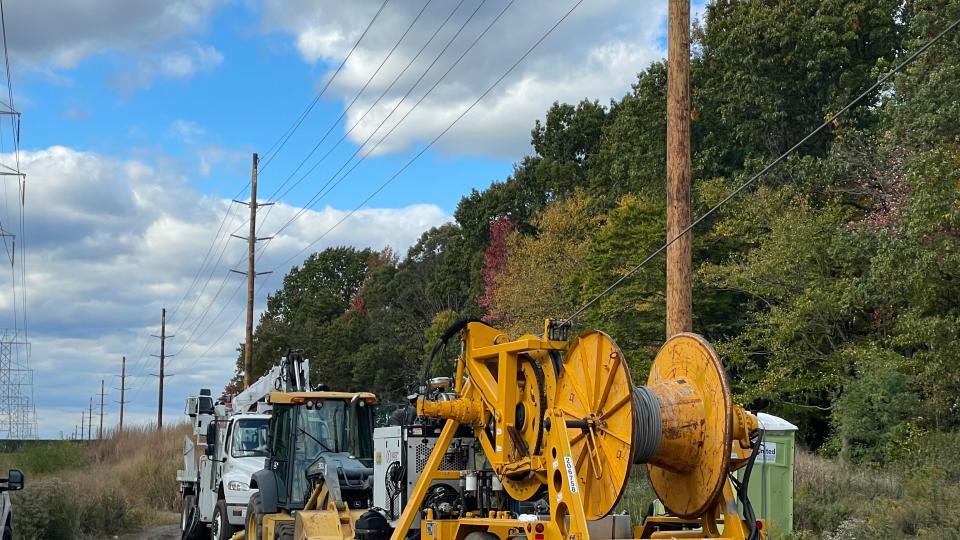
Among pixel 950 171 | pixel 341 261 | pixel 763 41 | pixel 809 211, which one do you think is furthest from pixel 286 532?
pixel 341 261

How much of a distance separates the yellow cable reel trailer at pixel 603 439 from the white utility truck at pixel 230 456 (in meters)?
8.91

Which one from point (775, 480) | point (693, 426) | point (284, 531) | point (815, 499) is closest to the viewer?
point (693, 426)

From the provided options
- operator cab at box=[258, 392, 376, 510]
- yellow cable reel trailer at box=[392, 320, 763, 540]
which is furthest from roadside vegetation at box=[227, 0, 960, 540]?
yellow cable reel trailer at box=[392, 320, 763, 540]

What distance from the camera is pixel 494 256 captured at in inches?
2351

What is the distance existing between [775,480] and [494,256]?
44.5 meters

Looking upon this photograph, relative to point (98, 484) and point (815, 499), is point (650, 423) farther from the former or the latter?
point (98, 484)

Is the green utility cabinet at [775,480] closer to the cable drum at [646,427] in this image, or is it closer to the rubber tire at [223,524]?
the cable drum at [646,427]

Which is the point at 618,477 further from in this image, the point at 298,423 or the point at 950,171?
the point at 950,171

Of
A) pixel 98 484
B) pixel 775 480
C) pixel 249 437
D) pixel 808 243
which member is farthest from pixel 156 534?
pixel 808 243

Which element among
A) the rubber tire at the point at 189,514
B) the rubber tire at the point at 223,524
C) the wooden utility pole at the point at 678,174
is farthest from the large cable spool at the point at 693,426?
the rubber tire at the point at 189,514

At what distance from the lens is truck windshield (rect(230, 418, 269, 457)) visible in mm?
19641

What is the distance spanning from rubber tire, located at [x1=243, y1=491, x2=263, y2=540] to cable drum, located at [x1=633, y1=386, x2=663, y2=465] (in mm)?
7754

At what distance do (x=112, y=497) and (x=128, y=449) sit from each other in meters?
16.9

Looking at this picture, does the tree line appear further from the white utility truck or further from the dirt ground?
the dirt ground
